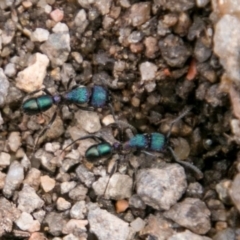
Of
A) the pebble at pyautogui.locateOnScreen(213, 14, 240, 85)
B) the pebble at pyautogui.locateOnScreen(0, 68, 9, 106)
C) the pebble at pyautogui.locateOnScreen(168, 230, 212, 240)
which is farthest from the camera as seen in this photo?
the pebble at pyautogui.locateOnScreen(0, 68, 9, 106)

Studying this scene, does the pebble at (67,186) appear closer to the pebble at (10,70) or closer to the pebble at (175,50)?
the pebble at (10,70)

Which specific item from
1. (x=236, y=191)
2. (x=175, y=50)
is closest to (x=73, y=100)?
(x=175, y=50)

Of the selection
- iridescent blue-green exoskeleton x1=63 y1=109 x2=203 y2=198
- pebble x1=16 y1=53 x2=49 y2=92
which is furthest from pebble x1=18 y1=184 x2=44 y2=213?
pebble x1=16 y1=53 x2=49 y2=92

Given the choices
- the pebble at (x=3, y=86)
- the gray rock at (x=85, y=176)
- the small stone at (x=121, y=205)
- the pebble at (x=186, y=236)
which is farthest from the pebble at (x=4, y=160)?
the pebble at (x=186, y=236)

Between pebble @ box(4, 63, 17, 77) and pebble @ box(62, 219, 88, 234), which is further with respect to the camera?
pebble @ box(4, 63, 17, 77)

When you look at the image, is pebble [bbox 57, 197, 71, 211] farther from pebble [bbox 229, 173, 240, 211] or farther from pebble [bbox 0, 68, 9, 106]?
pebble [bbox 229, 173, 240, 211]

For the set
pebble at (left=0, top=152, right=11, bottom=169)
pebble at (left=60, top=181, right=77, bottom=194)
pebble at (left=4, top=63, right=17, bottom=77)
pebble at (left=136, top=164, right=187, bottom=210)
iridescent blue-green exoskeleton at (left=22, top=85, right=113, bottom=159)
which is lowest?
pebble at (left=60, top=181, right=77, bottom=194)
